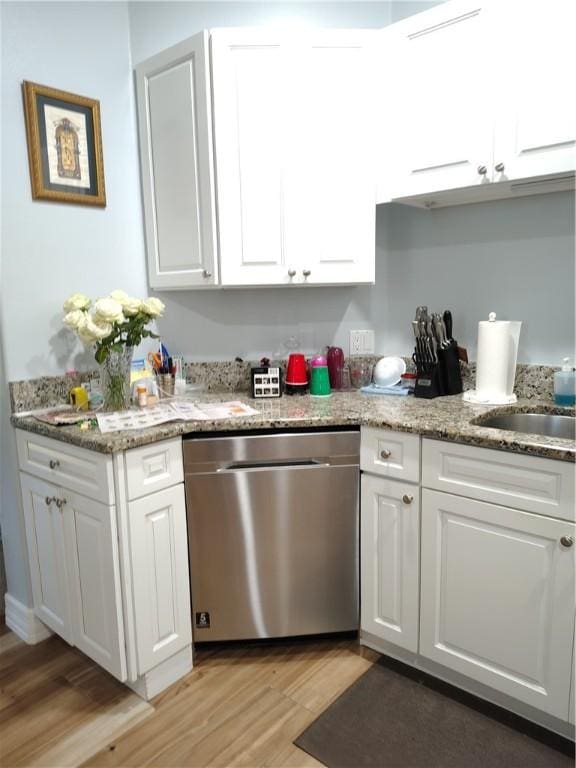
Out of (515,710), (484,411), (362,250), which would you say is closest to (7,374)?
(362,250)

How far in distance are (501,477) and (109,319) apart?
1.36m

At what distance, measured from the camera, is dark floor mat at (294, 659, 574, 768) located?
146cm

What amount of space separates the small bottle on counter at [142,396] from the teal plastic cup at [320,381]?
680 mm

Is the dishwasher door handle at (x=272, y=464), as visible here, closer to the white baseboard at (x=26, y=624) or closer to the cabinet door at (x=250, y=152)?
the cabinet door at (x=250, y=152)

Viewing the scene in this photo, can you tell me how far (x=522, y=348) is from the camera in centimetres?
202

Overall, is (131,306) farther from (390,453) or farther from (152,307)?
(390,453)

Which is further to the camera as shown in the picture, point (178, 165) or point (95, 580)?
point (178, 165)

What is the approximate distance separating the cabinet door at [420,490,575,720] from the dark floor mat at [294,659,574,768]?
119 millimetres

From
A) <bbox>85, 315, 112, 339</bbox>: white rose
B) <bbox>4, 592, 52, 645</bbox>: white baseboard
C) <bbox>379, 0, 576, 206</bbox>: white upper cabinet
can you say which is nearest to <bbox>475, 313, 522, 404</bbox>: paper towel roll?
<bbox>379, 0, 576, 206</bbox>: white upper cabinet

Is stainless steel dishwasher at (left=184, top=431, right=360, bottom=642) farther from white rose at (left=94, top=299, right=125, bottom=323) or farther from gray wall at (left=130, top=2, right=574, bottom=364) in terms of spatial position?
gray wall at (left=130, top=2, right=574, bottom=364)

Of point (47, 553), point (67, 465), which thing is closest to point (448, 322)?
point (67, 465)

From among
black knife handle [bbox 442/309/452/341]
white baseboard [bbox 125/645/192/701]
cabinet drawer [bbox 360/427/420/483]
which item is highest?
black knife handle [bbox 442/309/452/341]

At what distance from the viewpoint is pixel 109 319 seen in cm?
180

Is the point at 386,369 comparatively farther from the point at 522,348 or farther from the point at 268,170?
the point at 268,170
